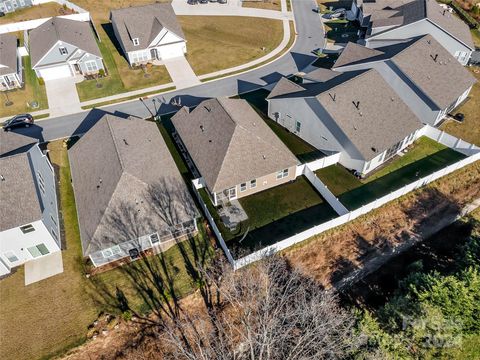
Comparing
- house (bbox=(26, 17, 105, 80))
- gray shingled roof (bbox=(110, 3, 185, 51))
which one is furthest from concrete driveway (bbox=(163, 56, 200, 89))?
house (bbox=(26, 17, 105, 80))

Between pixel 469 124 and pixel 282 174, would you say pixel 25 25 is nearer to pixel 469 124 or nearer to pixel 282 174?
pixel 282 174

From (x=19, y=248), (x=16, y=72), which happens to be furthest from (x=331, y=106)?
(x=16, y=72)

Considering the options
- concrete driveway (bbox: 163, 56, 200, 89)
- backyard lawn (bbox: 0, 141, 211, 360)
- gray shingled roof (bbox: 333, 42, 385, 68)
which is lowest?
backyard lawn (bbox: 0, 141, 211, 360)

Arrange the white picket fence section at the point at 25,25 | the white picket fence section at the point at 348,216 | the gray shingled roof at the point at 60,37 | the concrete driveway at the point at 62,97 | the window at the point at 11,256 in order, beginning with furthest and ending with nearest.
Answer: the white picket fence section at the point at 25,25 → the gray shingled roof at the point at 60,37 → the concrete driveway at the point at 62,97 → the white picket fence section at the point at 348,216 → the window at the point at 11,256

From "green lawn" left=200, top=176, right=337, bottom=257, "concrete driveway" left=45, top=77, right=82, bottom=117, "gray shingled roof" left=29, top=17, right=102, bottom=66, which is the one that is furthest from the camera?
"gray shingled roof" left=29, top=17, right=102, bottom=66

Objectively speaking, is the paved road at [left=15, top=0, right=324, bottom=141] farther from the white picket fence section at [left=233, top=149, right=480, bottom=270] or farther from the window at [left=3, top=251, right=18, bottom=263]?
the white picket fence section at [left=233, top=149, right=480, bottom=270]

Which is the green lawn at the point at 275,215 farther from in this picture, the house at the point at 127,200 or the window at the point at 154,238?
the window at the point at 154,238

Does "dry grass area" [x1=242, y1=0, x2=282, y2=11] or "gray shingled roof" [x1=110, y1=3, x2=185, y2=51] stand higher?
"gray shingled roof" [x1=110, y1=3, x2=185, y2=51]

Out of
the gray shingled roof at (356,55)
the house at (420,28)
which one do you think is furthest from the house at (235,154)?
the house at (420,28)
